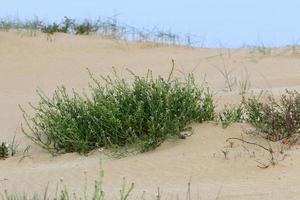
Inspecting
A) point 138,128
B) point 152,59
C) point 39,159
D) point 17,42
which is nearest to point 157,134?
point 138,128

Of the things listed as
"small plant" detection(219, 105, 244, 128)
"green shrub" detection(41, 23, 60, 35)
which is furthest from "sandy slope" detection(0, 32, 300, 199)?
"green shrub" detection(41, 23, 60, 35)

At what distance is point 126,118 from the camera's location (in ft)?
19.2

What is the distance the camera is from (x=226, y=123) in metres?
6.04

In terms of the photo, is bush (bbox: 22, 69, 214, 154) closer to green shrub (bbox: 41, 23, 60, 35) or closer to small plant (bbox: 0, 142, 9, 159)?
small plant (bbox: 0, 142, 9, 159)

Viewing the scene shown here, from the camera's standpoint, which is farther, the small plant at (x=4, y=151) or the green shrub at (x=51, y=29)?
the green shrub at (x=51, y=29)

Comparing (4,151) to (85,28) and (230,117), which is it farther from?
(85,28)

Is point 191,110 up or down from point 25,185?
up

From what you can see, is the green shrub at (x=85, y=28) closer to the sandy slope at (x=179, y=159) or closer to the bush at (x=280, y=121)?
the sandy slope at (x=179, y=159)

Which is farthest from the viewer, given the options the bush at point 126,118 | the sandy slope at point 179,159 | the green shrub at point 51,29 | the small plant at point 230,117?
the green shrub at point 51,29

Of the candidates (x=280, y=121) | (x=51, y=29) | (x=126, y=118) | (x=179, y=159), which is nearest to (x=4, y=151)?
(x=126, y=118)

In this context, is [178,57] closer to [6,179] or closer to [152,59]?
[152,59]

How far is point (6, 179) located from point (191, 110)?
1.76 meters

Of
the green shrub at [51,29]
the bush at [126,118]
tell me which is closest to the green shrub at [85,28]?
the green shrub at [51,29]

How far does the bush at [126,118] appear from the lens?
5766 mm
